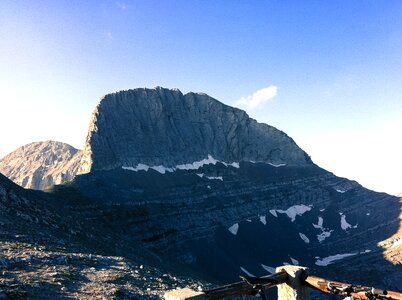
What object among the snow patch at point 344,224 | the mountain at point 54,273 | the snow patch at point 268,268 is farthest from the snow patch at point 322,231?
the mountain at point 54,273

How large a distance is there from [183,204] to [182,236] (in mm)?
19183

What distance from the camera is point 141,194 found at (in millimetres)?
124000

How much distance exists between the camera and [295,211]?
6447 inches

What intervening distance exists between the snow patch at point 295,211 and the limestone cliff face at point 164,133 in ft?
116

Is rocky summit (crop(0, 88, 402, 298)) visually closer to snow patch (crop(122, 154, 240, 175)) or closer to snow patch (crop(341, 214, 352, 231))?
snow patch (crop(341, 214, 352, 231))

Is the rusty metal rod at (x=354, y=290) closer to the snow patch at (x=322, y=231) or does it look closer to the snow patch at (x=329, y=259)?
the snow patch at (x=329, y=259)

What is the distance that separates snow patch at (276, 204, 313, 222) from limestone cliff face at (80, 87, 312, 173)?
35.4m

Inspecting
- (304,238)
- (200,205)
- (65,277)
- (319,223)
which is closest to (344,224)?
(319,223)

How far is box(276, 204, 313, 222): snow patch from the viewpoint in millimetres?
159000

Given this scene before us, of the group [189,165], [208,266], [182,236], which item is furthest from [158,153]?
[208,266]

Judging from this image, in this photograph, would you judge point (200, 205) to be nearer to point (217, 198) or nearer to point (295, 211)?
point (217, 198)

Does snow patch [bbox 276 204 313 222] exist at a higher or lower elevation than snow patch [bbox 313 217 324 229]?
higher

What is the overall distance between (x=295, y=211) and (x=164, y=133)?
6958cm

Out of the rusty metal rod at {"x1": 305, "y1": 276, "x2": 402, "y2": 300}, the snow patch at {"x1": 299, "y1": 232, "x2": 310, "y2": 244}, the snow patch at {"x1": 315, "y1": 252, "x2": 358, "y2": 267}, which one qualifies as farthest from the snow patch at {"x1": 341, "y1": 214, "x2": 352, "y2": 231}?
the rusty metal rod at {"x1": 305, "y1": 276, "x2": 402, "y2": 300}
